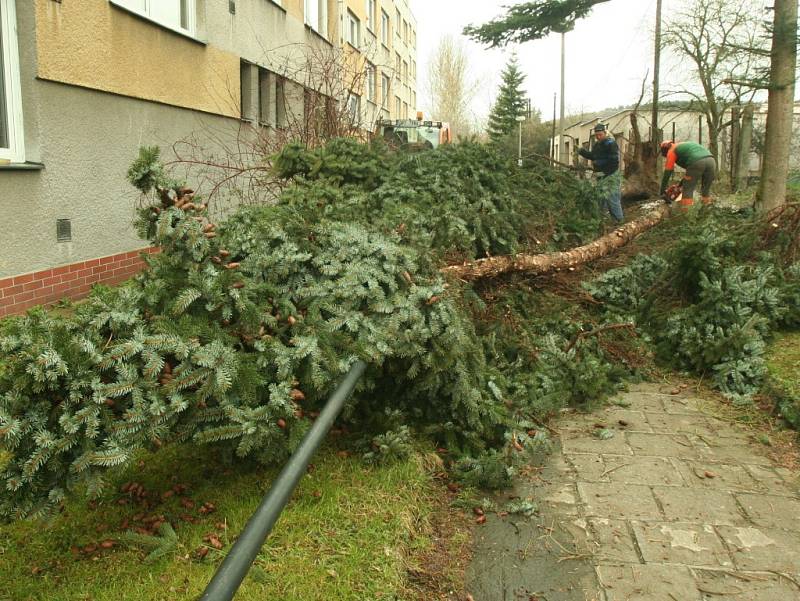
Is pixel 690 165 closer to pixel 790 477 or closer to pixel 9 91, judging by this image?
pixel 790 477

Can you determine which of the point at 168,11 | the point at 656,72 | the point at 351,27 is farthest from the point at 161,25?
the point at 351,27

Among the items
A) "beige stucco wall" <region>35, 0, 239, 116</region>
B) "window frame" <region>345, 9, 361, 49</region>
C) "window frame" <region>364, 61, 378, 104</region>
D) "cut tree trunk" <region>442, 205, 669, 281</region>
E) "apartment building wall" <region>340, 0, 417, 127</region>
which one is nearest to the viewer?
"cut tree trunk" <region>442, 205, 669, 281</region>

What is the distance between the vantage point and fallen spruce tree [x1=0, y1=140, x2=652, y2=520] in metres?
2.51

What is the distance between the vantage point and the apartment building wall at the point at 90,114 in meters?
6.97

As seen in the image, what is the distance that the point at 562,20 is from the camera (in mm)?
11672

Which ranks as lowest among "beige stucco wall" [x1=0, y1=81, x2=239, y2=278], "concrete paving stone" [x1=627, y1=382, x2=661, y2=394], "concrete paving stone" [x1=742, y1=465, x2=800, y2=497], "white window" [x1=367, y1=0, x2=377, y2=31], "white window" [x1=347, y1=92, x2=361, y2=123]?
"concrete paving stone" [x1=742, y1=465, x2=800, y2=497]

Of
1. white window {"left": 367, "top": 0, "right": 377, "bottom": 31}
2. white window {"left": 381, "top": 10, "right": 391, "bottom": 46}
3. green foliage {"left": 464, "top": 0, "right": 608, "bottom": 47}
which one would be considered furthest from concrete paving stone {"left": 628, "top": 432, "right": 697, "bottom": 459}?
white window {"left": 381, "top": 10, "right": 391, "bottom": 46}

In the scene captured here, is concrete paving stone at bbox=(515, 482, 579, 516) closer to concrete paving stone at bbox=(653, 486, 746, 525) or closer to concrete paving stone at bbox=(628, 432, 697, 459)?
concrete paving stone at bbox=(653, 486, 746, 525)

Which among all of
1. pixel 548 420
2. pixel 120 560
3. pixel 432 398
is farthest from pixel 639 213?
pixel 120 560

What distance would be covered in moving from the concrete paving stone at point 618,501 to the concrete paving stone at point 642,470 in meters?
0.10

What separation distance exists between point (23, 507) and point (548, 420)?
10.6 feet

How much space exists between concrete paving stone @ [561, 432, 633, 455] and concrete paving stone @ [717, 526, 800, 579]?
0.99 meters

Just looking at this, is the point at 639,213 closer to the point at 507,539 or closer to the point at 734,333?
the point at 734,333

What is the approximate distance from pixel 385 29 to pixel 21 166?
32.8 meters
